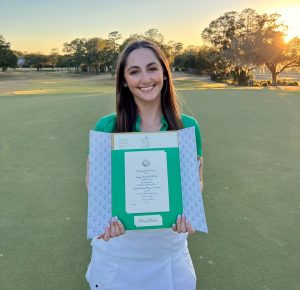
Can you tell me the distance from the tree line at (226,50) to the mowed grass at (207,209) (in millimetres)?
7687

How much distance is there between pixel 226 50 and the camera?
35625mm

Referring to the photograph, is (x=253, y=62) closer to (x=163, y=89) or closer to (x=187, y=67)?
(x=187, y=67)

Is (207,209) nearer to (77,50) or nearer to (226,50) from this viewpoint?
(226,50)

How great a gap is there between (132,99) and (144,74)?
0.68ft

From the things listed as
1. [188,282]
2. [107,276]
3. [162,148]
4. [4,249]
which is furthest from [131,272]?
[4,249]

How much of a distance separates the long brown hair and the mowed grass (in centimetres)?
116

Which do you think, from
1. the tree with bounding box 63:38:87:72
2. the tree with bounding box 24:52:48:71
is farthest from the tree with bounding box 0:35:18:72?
the tree with bounding box 24:52:48:71

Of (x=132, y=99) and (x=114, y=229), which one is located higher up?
(x=132, y=99)

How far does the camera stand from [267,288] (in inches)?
91.1

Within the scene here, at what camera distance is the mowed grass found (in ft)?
8.14

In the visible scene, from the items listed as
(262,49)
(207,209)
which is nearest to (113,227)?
(207,209)

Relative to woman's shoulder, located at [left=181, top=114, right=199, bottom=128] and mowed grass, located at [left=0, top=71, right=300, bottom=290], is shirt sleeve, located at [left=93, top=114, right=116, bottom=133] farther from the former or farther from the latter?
mowed grass, located at [left=0, top=71, right=300, bottom=290]

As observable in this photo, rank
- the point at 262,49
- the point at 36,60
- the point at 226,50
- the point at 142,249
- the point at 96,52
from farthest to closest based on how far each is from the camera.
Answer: the point at 36,60 < the point at 96,52 < the point at 226,50 < the point at 262,49 < the point at 142,249

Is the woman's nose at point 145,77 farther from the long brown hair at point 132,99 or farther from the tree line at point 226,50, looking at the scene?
the tree line at point 226,50
